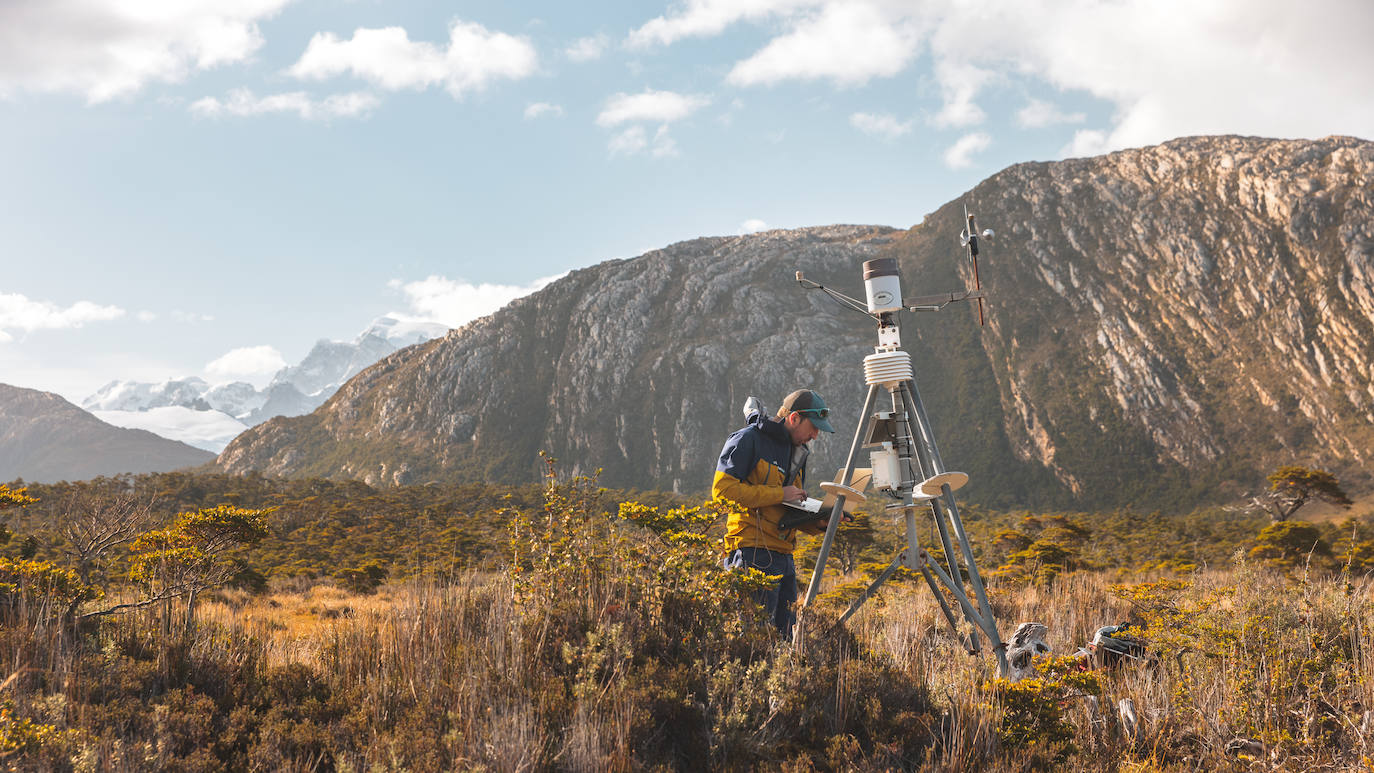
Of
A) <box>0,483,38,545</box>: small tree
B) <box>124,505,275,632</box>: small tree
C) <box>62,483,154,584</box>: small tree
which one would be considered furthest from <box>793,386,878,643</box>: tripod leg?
<box>0,483,38,545</box>: small tree

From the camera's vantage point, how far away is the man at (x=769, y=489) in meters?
3.92

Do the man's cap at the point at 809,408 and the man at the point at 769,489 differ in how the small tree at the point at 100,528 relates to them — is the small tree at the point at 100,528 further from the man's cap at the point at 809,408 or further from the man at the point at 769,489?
the man's cap at the point at 809,408

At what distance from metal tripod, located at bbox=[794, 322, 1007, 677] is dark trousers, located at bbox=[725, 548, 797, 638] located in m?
0.24

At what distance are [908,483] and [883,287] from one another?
1.29m

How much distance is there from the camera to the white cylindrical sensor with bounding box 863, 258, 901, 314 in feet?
14.3

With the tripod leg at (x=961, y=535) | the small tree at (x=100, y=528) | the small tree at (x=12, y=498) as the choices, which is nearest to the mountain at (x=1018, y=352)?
the tripod leg at (x=961, y=535)

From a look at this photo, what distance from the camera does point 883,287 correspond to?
4.43 m

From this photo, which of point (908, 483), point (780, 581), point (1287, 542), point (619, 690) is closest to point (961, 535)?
point (908, 483)

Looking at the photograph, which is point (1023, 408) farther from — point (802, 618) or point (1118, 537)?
point (802, 618)

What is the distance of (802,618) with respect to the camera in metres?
3.42

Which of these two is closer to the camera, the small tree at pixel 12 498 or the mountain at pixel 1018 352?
the small tree at pixel 12 498

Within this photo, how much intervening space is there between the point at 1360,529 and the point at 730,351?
6368 cm

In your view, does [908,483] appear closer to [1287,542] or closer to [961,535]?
[961,535]

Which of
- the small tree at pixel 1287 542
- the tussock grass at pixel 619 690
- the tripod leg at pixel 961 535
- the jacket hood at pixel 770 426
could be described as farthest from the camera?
the small tree at pixel 1287 542
